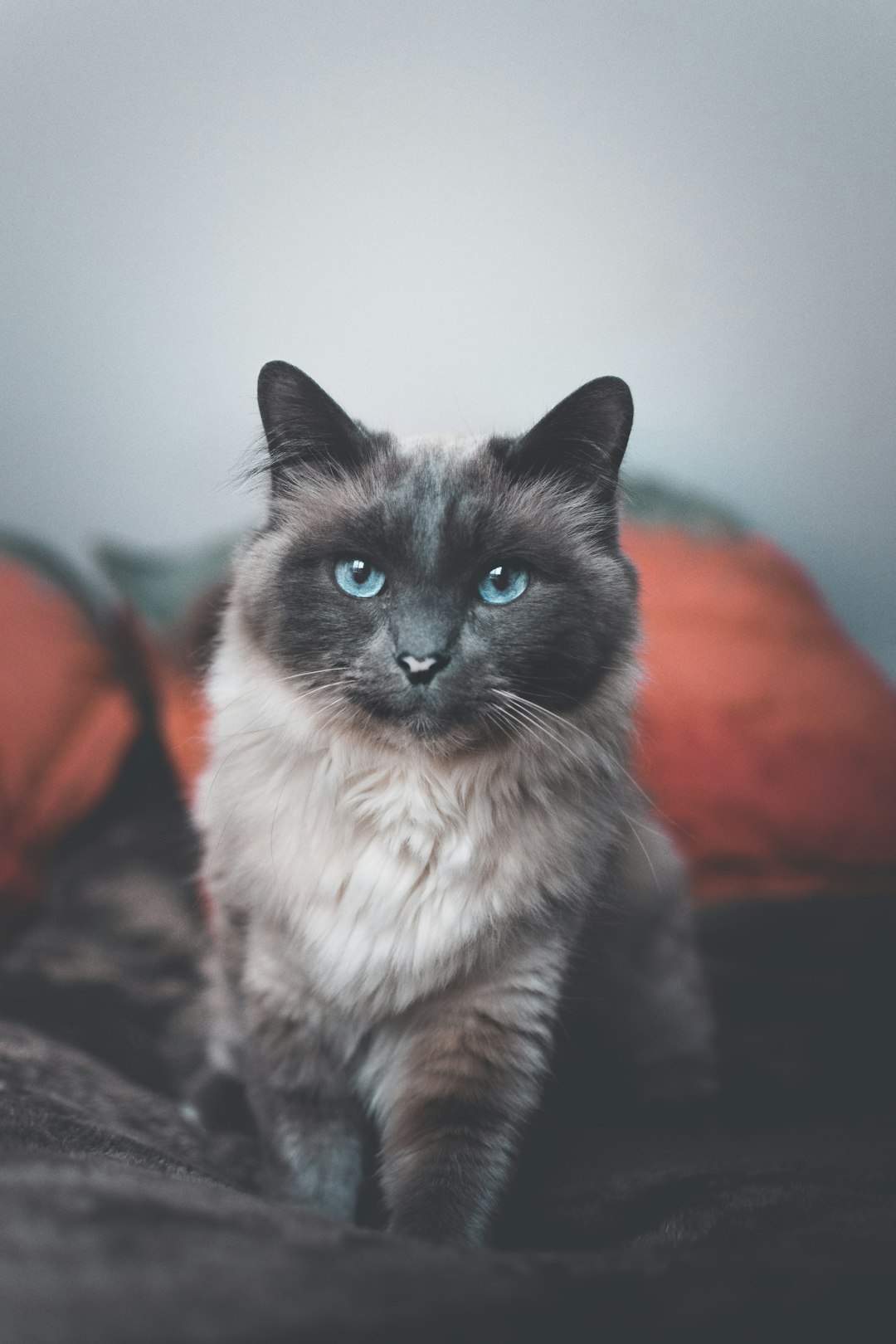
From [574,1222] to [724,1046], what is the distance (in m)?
0.76

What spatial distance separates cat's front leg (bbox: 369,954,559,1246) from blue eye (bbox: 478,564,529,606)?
0.50 metres

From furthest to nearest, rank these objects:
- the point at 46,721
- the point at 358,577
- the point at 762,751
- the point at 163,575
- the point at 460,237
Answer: the point at 460,237
the point at 163,575
the point at 762,751
the point at 46,721
the point at 358,577

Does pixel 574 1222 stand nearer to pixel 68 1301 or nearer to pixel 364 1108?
pixel 364 1108

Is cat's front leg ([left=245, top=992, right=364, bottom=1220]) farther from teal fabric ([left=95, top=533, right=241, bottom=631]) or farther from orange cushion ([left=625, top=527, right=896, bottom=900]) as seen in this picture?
teal fabric ([left=95, top=533, right=241, bottom=631])

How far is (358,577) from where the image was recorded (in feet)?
4.52

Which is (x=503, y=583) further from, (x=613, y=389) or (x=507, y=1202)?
(x=507, y=1202)

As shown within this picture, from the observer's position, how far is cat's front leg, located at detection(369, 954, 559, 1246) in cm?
129

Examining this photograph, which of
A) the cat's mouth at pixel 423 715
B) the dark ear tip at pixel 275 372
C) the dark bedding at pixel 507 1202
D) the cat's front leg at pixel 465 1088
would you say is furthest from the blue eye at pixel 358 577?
the dark bedding at pixel 507 1202

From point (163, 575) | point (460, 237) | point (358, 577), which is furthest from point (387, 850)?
point (460, 237)

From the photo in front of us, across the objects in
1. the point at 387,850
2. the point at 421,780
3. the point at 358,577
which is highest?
the point at 358,577

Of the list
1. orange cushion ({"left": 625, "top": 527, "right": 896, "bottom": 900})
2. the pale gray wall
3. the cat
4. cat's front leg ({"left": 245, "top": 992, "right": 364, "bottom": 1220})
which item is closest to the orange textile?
orange cushion ({"left": 625, "top": 527, "right": 896, "bottom": 900})

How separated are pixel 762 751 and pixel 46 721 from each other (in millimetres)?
1622

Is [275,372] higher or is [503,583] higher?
[275,372]

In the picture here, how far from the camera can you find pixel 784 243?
2629mm
